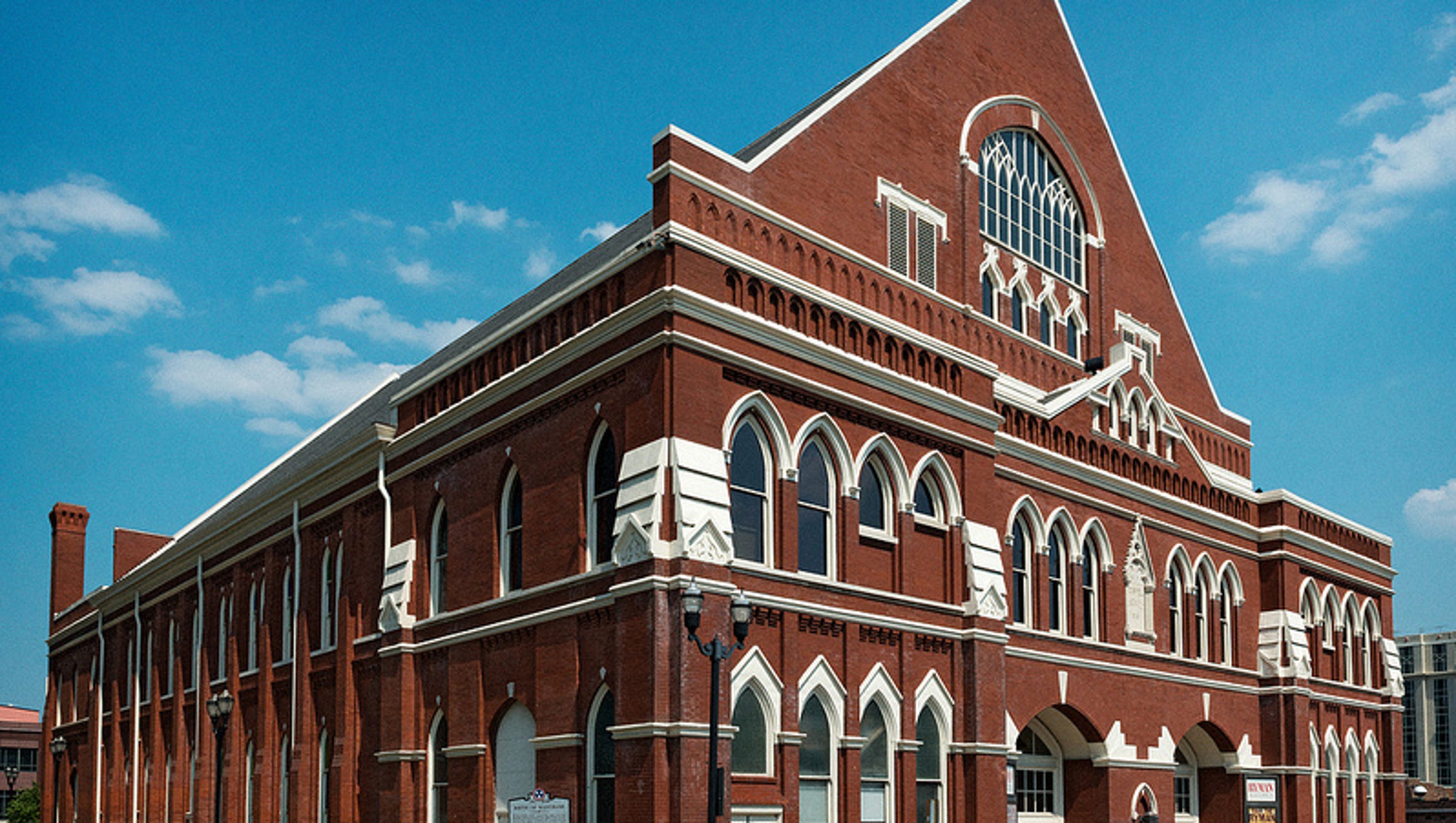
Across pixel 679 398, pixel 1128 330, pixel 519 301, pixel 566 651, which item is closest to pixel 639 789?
pixel 566 651

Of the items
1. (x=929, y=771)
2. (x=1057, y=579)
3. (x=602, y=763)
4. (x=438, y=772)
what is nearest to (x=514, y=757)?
(x=602, y=763)

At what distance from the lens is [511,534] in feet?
83.9

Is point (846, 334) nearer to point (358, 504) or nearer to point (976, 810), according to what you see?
point (976, 810)

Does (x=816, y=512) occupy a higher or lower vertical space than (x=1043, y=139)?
lower

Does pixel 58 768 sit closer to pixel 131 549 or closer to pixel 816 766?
pixel 131 549

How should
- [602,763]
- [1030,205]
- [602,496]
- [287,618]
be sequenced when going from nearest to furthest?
[602,763] → [602,496] → [1030,205] → [287,618]

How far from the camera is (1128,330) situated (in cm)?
3647

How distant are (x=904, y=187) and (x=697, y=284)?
28.0 feet

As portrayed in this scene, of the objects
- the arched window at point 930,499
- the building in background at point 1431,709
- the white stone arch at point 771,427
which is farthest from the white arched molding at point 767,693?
the building in background at point 1431,709

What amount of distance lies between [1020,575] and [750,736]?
9.29 metres

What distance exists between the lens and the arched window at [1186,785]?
34125mm

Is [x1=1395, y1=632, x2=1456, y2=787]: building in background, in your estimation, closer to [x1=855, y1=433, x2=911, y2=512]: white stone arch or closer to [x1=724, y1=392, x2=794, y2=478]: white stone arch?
[x1=855, y1=433, x2=911, y2=512]: white stone arch

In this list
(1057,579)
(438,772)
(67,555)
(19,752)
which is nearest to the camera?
(438,772)

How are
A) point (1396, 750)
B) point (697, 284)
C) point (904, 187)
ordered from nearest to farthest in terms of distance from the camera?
point (697, 284) → point (904, 187) → point (1396, 750)
